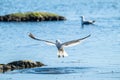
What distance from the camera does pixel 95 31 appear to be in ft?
211

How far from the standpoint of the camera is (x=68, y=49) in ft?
170

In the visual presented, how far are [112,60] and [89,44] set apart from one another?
8823 millimetres

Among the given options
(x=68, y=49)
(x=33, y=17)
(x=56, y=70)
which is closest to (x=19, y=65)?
(x=56, y=70)

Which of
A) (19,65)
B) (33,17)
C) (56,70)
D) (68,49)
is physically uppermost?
(33,17)

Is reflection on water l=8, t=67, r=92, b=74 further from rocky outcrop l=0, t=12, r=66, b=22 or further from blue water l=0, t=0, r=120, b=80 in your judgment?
rocky outcrop l=0, t=12, r=66, b=22

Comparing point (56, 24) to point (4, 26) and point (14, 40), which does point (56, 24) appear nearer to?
point (4, 26)

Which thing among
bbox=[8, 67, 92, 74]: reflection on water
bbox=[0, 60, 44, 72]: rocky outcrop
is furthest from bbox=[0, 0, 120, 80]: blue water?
bbox=[0, 60, 44, 72]: rocky outcrop

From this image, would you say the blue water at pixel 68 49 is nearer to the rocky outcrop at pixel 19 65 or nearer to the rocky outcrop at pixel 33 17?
the rocky outcrop at pixel 19 65

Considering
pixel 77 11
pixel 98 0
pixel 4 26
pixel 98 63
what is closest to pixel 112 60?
pixel 98 63

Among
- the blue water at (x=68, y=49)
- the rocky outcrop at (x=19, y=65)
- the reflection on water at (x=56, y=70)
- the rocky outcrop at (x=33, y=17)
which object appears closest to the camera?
the blue water at (x=68, y=49)

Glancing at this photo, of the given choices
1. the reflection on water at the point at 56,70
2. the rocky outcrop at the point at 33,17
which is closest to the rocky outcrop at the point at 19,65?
the reflection on water at the point at 56,70

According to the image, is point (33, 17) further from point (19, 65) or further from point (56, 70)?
point (56, 70)

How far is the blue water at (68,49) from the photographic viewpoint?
134 ft

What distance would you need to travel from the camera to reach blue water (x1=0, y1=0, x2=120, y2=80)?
40969 mm
